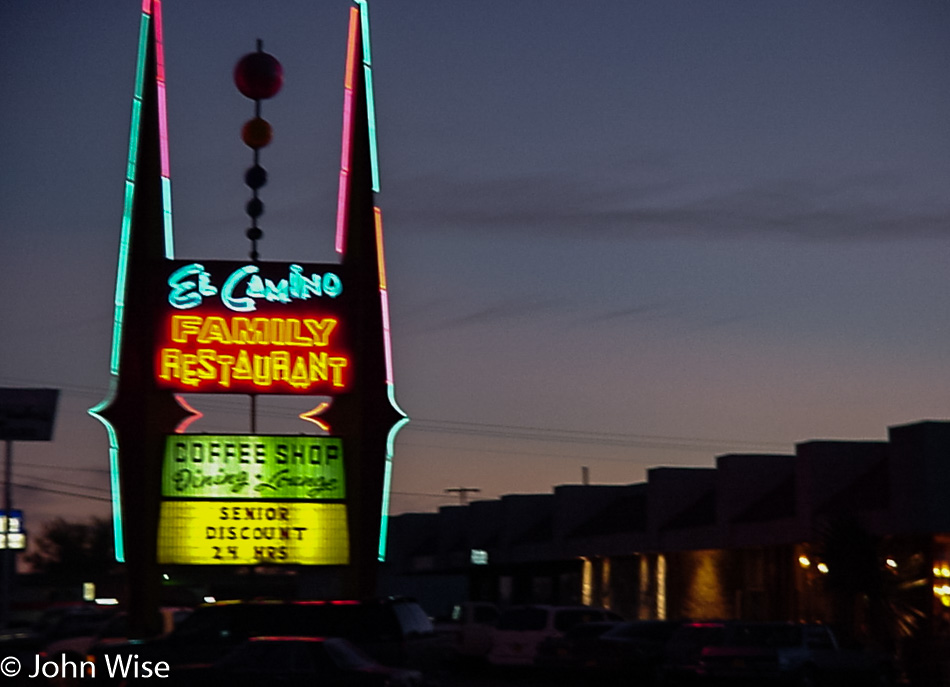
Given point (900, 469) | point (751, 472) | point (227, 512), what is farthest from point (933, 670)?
point (227, 512)

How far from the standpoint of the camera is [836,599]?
37.7 metres

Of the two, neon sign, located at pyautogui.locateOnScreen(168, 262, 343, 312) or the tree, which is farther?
the tree

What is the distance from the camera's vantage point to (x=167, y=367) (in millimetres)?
31547

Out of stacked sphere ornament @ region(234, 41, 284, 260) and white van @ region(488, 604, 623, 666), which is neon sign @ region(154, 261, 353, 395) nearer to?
stacked sphere ornament @ region(234, 41, 284, 260)

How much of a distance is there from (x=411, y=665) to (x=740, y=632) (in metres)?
8.63

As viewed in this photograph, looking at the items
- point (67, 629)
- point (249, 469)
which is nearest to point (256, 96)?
point (249, 469)

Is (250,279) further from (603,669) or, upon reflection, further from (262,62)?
(603,669)

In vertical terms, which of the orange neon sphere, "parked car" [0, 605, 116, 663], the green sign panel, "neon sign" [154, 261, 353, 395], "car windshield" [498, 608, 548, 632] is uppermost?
the orange neon sphere

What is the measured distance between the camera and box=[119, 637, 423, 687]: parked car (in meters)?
17.3

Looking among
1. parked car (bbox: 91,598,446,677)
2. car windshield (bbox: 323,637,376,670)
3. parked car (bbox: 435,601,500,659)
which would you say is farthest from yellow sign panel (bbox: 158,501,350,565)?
car windshield (bbox: 323,637,376,670)

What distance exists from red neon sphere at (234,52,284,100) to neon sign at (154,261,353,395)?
4.03 m

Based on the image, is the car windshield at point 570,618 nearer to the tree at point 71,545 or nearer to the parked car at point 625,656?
the parked car at point 625,656

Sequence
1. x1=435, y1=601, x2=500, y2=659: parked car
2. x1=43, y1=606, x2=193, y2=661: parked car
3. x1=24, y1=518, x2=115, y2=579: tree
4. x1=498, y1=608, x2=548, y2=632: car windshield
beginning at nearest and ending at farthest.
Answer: x1=43, y1=606, x2=193, y2=661: parked car → x1=498, y1=608, x2=548, y2=632: car windshield → x1=435, y1=601, x2=500, y2=659: parked car → x1=24, y1=518, x2=115, y2=579: tree

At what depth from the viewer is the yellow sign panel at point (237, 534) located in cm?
3088
